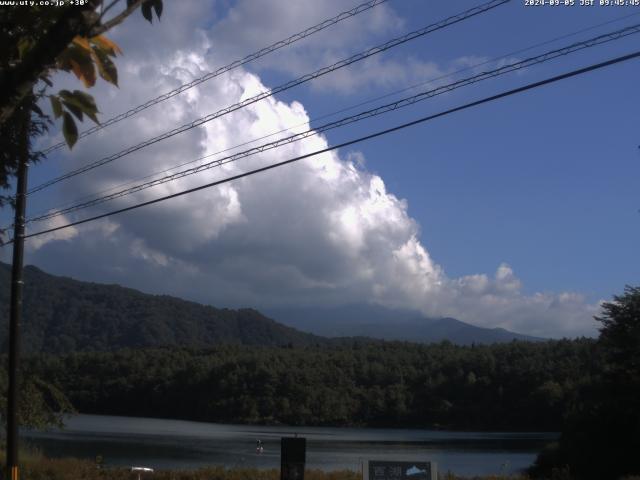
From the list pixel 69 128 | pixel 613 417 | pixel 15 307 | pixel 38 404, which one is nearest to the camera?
pixel 69 128

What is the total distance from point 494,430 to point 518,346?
15.2 m

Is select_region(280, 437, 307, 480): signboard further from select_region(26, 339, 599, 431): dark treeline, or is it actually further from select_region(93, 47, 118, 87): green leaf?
select_region(26, 339, 599, 431): dark treeline

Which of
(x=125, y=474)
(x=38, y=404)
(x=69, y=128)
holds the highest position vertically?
(x=69, y=128)

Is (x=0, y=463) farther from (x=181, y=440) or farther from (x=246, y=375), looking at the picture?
(x=246, y=375)

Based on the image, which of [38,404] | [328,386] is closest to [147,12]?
[38,404]

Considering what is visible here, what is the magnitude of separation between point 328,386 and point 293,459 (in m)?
87.9

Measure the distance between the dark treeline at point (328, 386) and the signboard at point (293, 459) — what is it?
6997 cm

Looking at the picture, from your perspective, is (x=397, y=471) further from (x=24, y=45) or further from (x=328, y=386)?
(x=328, y=386)

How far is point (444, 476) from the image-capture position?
24.7 meters

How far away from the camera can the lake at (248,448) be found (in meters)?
42.8

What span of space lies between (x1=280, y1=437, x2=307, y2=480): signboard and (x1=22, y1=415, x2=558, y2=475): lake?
868 inches

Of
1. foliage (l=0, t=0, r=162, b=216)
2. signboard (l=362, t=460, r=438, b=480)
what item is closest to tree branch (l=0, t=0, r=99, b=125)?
foliage (l=0, t=0, r=162, b=216)

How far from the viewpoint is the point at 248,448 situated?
5575 centimetres

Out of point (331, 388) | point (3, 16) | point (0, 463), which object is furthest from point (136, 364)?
point (3, 16)
